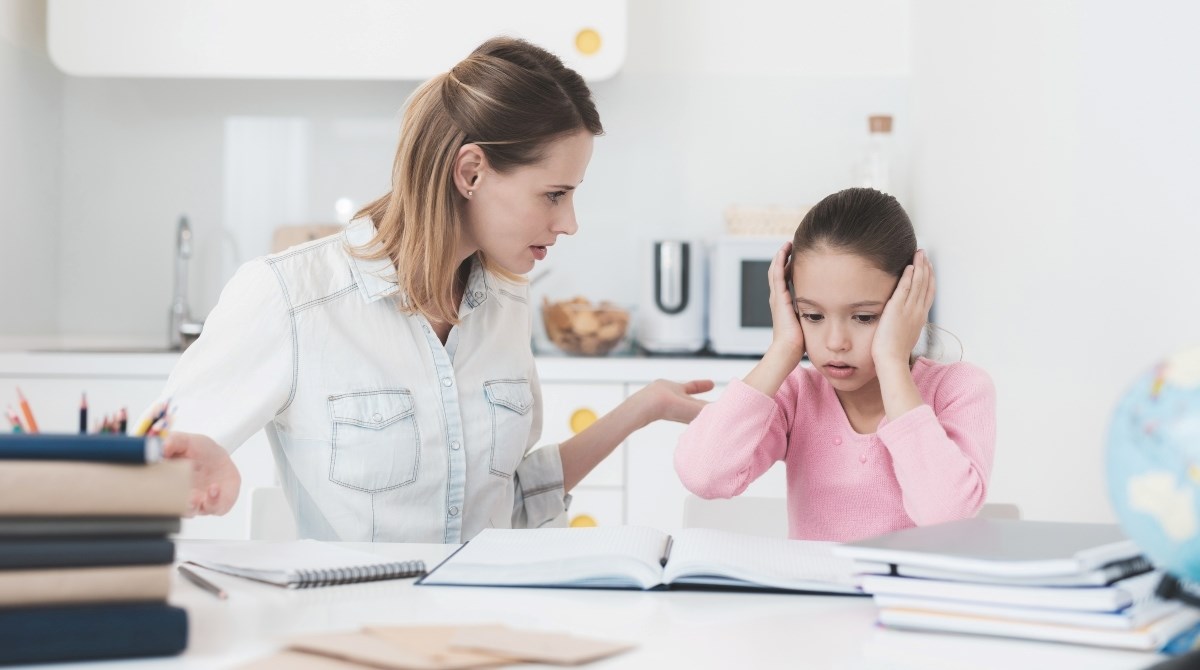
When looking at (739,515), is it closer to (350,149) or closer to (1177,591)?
(1177,591)

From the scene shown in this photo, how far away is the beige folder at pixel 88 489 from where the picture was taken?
704 millimetres

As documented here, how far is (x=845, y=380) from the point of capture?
1427mm

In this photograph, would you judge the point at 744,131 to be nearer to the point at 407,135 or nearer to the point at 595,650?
the point at 407,135

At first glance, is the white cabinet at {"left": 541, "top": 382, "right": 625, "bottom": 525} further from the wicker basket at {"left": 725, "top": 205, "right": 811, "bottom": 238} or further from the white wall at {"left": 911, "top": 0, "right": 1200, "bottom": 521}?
the white wall at {"left": 911, "top": 0, "right": 1200, "bottom": 521}

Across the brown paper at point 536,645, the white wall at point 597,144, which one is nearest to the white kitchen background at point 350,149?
the white wall at point 597,144

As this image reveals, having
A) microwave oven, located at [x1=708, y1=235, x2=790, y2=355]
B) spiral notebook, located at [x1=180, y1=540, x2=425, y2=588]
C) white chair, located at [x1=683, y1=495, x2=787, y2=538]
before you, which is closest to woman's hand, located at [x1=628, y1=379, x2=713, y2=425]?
white chair, located at [x1=683, y1=495, x2=787, y2=538]

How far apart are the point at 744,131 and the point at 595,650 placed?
260cm

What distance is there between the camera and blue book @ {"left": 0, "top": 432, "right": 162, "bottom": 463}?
0.71 meters

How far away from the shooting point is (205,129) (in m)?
3.21

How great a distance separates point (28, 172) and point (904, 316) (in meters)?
2.52

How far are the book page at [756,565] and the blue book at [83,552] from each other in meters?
0.42

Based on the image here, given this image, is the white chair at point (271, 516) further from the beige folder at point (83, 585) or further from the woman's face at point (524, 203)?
the beige folder at point (83, 585)

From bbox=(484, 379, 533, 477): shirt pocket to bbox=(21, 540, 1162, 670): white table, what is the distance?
0.56m

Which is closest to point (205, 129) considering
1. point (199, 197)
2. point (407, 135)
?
point (199, 197)
